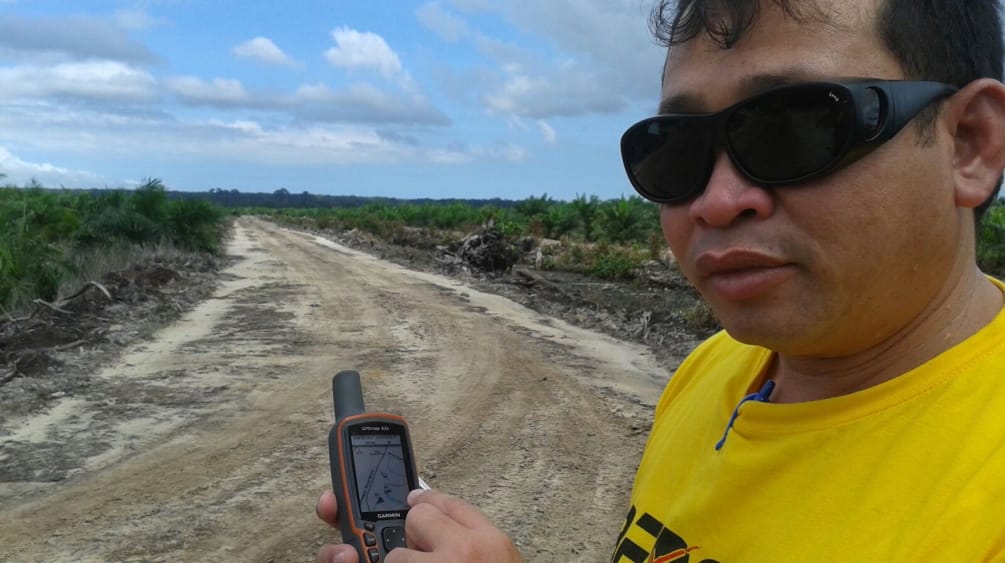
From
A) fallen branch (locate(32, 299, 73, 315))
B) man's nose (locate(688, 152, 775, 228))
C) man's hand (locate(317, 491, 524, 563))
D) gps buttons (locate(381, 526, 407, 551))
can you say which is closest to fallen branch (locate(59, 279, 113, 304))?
fallen branch (locate(32, 299, 73, 315))

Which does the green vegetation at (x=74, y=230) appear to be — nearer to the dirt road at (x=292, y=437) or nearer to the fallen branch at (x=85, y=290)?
the fallen branch at (x=85, y=290)

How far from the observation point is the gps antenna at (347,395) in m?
1.58

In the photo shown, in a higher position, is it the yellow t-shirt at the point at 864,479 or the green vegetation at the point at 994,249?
the green vegetation at the point at 994,249

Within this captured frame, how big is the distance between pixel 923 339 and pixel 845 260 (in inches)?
7.9

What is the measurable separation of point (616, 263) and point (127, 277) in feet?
31.8

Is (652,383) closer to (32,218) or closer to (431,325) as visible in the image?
(431,325)

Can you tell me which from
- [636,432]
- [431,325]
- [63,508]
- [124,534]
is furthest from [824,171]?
[431,325]

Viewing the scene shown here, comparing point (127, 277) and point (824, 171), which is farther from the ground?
point (824, 171)

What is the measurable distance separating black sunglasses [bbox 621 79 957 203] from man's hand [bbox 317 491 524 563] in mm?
582

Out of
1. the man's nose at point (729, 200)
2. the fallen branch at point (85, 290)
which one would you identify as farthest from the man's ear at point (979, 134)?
the fallen branch at point (85, 290)

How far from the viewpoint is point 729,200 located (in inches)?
42.4

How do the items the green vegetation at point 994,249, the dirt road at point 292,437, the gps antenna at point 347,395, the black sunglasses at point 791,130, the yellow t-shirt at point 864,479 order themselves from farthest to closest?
1. the green vegetation at point 994,249
2. the dirt road at point 292,437
3. the gps antenna at point 347,395
4. the black sunglasses at point 791,130
5. the yellow t-shirt at point 864,479

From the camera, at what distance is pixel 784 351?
1107 millimetres

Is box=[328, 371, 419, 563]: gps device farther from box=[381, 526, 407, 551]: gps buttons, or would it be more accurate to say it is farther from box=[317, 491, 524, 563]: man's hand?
box=[317, 491, 524, 563]: man's hand
